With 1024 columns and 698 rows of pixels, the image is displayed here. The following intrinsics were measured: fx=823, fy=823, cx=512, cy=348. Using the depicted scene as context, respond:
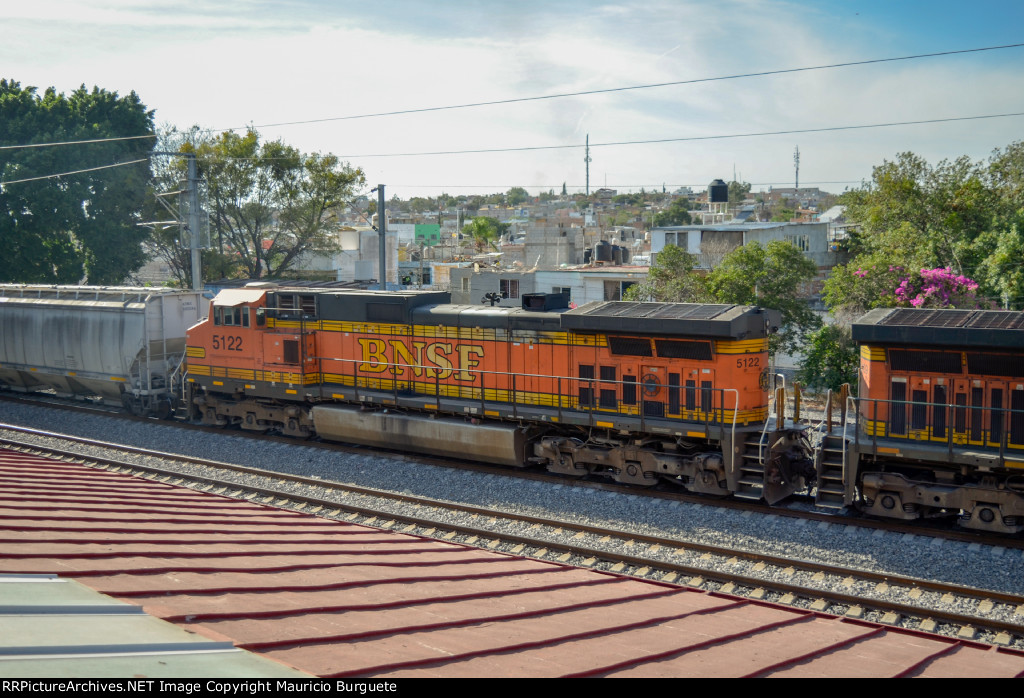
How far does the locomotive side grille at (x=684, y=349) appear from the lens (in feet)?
46.1

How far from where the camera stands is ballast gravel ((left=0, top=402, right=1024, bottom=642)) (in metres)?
11.0

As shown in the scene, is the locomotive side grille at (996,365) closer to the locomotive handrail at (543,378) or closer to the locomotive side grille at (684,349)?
the locomotive handrail at (543,378)

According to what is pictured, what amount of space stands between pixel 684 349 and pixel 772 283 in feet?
37.2

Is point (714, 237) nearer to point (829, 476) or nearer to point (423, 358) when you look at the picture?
point (423, 358)

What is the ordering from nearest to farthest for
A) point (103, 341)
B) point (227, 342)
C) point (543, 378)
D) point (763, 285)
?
point (543, 378)
point (227, 342)
point (103, 341)
point (763, 285)

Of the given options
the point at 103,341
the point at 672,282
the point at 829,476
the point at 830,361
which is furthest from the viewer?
the point at 672,282

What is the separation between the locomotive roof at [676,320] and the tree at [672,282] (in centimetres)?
975

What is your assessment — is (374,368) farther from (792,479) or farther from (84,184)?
(84,184)

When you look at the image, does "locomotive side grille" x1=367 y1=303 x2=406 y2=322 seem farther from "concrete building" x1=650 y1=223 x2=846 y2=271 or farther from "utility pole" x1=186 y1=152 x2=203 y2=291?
"concrete building" x1=650 y1=223 x2=846 y2=271

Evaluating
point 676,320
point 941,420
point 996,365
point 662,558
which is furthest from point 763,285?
point 662,558

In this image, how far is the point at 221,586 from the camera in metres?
5.18

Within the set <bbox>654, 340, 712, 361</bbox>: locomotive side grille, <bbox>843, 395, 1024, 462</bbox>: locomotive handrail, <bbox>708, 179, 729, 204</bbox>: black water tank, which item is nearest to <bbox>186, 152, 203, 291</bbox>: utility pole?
<bbox>654, 340, 712, 361</bbox>: locomotive side grille

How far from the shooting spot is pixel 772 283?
24.4 m

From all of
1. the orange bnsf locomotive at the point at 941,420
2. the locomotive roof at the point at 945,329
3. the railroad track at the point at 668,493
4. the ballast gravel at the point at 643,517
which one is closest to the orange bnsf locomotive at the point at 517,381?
the railroad track at the point at 668,493
